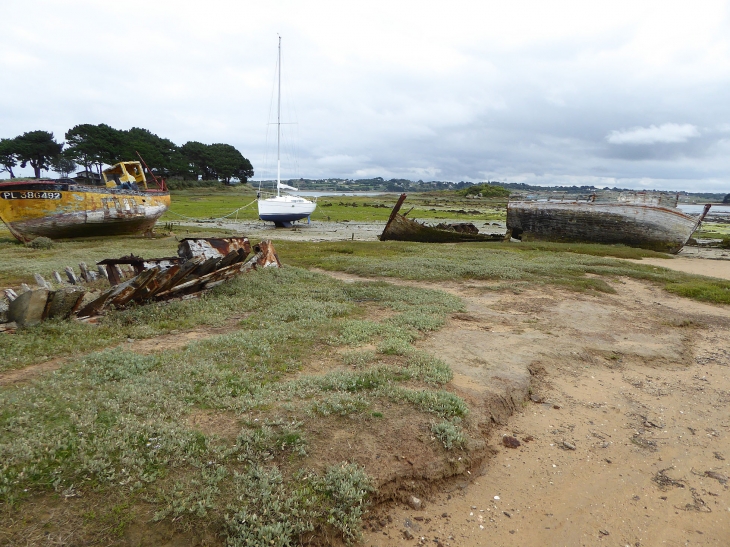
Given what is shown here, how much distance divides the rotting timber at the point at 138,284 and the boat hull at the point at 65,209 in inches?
512

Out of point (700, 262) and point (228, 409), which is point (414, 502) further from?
point (700, 262)

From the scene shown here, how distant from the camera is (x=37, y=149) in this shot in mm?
77500

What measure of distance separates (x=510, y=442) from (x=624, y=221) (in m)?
27.2

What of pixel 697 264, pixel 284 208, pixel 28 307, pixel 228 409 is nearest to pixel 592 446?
pixel 228 409

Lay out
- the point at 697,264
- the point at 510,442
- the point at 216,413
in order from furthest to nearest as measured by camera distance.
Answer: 1. the point at 697,264
2. the point at 510,442
3. the point at 216,413

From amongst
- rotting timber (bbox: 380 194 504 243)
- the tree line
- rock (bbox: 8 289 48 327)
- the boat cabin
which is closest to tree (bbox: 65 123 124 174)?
the tree line

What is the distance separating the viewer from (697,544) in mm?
3646

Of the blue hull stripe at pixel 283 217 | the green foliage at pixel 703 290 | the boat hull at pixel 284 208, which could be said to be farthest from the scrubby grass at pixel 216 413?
the blue hull stripe at pixel 283 217

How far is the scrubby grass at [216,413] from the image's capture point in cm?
352

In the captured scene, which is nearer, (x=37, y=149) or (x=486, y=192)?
(x=37, y=149)

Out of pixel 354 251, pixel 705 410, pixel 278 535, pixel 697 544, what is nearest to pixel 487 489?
pixel 697 544

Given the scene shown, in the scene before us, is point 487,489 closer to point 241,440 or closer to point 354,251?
point 241,440

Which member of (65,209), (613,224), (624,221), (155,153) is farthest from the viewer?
(155,153)

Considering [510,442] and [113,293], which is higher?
[113,293]
